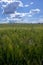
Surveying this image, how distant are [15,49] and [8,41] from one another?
0.87 feet

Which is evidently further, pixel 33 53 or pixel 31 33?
pixel 31 33

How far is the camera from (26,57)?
476cm

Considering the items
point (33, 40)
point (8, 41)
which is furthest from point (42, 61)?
point (8, 41)

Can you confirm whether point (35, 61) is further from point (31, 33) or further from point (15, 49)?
point (31, 33)

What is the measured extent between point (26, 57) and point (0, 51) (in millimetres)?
518

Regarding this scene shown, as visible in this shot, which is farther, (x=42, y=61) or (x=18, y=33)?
(x=18, y=33)

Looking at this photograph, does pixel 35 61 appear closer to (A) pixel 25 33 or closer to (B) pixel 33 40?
(B) pixel 33 40

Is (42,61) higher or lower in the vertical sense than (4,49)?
lower

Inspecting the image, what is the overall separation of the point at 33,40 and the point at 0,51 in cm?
73

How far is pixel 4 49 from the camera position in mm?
Result: 4785

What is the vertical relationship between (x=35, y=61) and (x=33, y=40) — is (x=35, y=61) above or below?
below

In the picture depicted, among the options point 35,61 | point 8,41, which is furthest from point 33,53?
point 8,41

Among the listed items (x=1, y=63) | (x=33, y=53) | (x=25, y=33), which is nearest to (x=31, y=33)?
(x=25, y=33)

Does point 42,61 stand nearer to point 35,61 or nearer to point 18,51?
point 35,61
